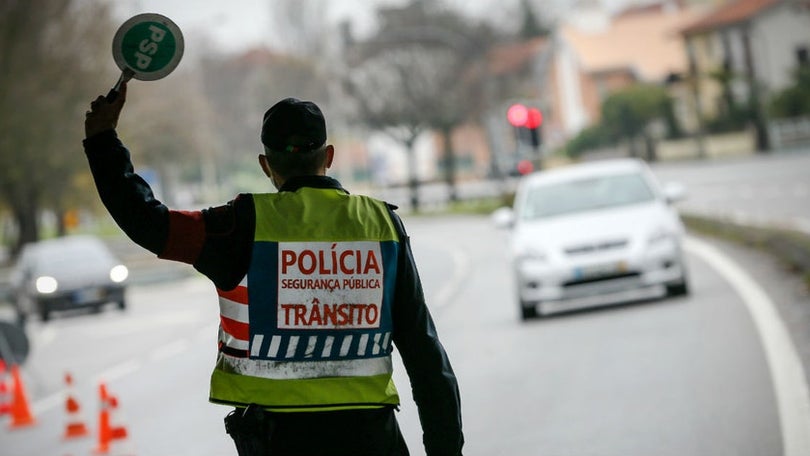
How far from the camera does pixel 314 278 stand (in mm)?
4141

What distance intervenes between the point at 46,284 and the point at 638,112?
53.8 m

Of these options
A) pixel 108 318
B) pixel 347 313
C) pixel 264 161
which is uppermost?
pixel 264 161

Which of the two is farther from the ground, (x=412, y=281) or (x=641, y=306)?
(x=412, y=281)

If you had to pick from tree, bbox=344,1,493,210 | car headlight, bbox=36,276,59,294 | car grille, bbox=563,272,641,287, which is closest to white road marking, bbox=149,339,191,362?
car grille, bbox=563,272,641,287

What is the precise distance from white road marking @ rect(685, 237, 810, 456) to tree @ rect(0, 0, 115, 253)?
1454 inches

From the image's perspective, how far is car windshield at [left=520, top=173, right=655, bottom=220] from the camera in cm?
1797

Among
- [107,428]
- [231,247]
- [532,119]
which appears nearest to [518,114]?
[532,119]

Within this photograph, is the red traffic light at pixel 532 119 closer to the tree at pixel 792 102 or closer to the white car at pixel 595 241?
the white car at pixel 595 241

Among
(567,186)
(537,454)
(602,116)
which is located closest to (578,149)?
(602,116)

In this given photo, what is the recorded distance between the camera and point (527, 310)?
1753 centimetres

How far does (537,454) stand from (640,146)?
73.4m

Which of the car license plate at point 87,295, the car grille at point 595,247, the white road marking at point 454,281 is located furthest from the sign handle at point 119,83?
the car license plate at point 87,295

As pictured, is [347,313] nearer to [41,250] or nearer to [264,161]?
[264,161]

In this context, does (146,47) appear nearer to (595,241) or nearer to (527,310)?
(595,241)
